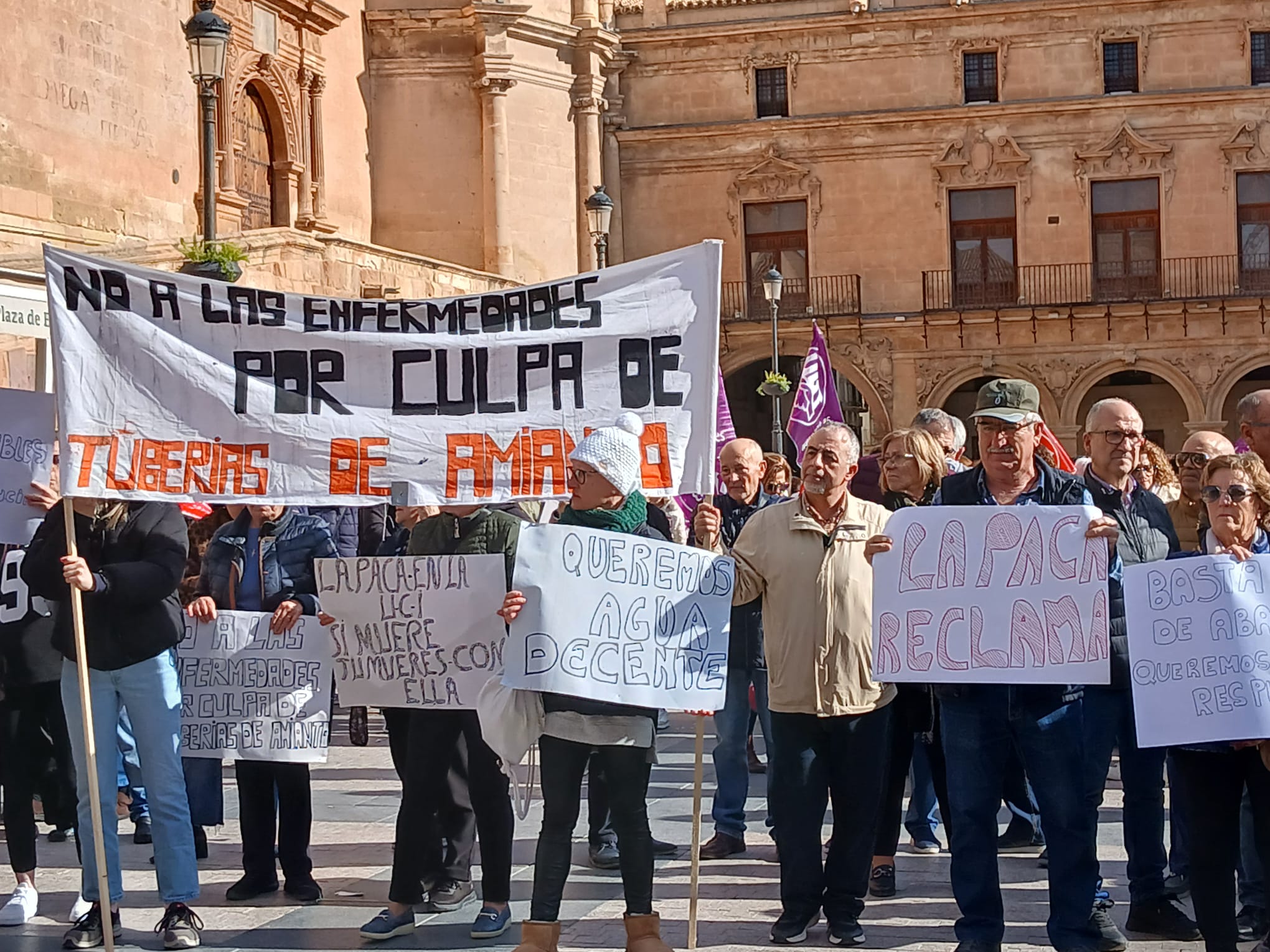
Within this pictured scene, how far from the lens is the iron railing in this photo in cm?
3316

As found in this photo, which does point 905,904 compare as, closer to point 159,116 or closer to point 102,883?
point 102,883

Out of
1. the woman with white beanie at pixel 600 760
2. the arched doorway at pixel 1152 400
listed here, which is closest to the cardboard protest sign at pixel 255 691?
the woman with white beanie at pixel 600 760

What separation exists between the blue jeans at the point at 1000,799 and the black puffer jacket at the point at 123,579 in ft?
9.49

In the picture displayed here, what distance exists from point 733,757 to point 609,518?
2.21m

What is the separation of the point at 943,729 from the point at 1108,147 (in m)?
29.1

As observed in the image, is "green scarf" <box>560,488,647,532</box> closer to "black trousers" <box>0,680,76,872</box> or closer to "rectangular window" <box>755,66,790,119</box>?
"black trousers" <box>0,680,76,872</box>

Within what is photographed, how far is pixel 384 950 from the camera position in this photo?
18.9 ft

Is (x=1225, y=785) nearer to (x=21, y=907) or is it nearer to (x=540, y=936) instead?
(x=540, y=936)

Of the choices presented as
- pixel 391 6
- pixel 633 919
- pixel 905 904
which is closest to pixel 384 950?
pixel 633 919

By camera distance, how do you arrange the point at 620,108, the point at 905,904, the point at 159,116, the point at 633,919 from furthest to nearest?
the point at 620,108, the point at 159,116, the point at 905,904, the point at 633,919

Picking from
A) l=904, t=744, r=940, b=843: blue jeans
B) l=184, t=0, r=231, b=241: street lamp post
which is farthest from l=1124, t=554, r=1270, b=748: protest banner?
l=184, t=0, r=231, b=241: street lamp post

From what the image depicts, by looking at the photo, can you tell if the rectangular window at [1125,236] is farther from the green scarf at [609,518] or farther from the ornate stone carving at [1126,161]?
the green scarf at [609,518]

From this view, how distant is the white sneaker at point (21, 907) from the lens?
6258 mm

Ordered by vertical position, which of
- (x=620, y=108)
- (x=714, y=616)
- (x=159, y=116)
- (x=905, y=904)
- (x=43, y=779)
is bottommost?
(x=905, y=904)
